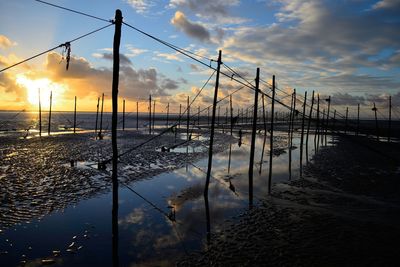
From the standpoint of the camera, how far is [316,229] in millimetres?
12180

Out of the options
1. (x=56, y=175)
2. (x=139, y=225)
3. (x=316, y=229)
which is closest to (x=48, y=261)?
(x=139, y=225)

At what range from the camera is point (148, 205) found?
48.9 ft

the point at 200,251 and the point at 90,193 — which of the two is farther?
the point at 90,193

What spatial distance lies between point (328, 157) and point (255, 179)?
1381cm

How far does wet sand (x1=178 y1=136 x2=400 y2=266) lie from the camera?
9664 millimetres

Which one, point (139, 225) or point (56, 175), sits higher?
point (56, 175)

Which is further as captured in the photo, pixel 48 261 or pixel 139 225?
pixel 139 225

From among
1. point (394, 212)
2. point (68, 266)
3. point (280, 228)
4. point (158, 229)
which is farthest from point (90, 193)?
point (394, 212)

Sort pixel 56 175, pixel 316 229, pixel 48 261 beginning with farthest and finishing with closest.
Result: 1. pixel 56 175
2. pixel 316 229
3. pixel 48 261

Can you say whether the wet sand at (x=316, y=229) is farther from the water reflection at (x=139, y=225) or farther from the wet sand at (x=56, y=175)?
the wet sand at (x=56, y=175)

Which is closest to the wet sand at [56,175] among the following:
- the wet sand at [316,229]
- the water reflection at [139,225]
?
the water reflection at [139,225]

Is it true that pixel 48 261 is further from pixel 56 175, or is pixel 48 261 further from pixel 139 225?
pixel 56 175

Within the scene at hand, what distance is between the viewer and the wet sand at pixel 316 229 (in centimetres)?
966

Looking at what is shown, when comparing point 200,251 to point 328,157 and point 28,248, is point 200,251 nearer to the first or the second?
point 28,248
